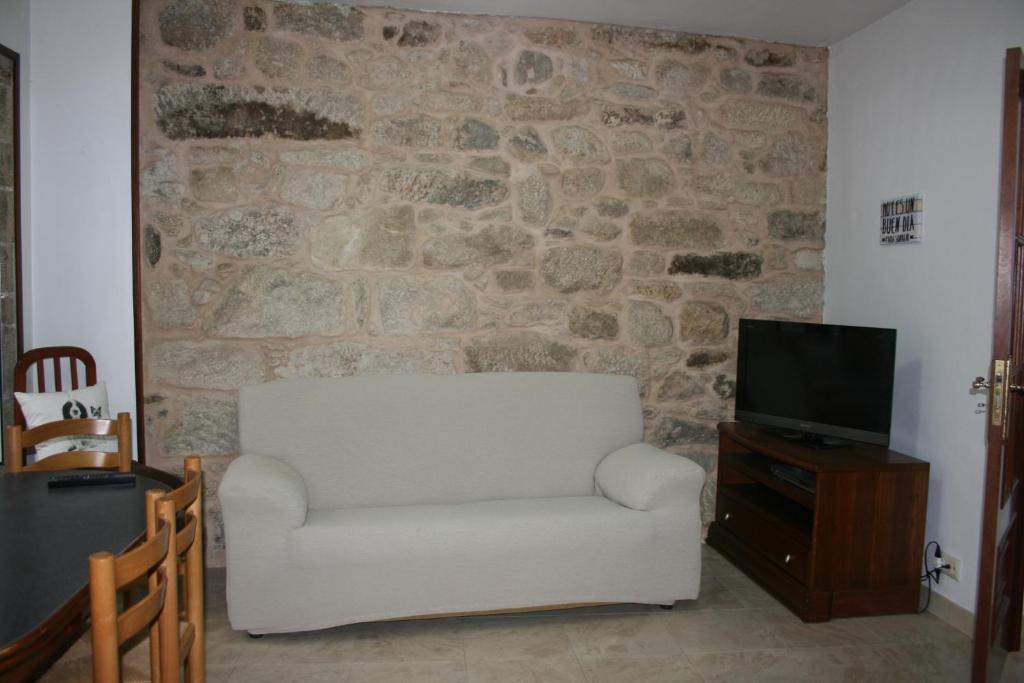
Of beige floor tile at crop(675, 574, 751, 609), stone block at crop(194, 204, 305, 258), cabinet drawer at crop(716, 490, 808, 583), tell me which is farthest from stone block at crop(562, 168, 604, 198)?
beige floor tile at crop(675, 574, 751, 609)

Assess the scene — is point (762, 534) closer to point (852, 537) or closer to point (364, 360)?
point (852, 537)

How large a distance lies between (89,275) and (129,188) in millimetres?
431

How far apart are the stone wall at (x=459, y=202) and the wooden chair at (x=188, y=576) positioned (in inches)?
67.2

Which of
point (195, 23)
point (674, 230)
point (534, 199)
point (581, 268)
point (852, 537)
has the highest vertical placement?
point (195, 23)

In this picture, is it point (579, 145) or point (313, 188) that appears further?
point (579, 145)

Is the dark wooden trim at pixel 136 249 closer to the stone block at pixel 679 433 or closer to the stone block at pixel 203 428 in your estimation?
the stone block at pixel 203 428

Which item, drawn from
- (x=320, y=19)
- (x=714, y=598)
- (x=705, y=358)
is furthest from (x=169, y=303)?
(x=714, y=598)

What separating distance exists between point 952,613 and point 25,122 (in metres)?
4.41

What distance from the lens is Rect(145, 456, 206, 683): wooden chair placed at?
1597 mm

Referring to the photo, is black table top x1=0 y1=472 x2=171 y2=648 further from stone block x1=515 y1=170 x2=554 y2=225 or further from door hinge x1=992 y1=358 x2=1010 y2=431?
door hinge x1=992 y1=358 x2=1010 y2=431

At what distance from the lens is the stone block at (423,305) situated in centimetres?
361

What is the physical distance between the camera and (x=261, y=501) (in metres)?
2.74

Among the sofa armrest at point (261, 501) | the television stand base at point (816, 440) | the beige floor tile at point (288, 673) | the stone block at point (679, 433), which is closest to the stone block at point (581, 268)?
the stone block at point (679, 433)

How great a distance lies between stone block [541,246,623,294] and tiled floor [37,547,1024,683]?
60.9 inches
